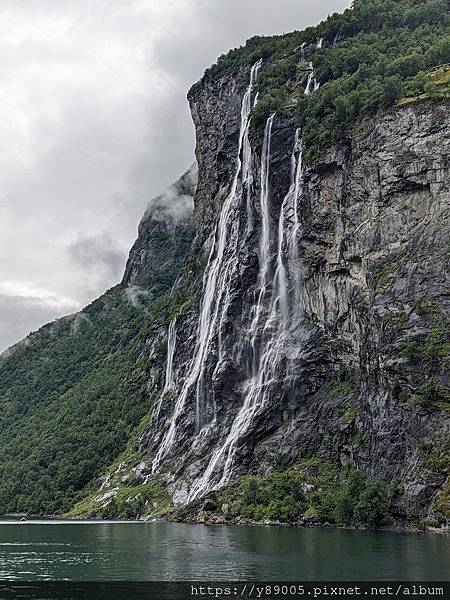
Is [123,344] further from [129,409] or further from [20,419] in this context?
[129,409]

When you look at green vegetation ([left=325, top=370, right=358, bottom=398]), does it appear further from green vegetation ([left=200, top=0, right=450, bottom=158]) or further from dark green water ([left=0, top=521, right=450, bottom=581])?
green vegetation ([left=200, top=0, right=450, bottom=158])

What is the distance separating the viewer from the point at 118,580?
3550 centimetres

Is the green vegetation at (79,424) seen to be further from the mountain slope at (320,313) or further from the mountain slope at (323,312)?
the mountain slope at (323,312)

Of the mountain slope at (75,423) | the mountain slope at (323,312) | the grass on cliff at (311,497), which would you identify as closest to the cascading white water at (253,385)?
the mountain slope at (323,312)

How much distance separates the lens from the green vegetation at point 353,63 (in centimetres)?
9031

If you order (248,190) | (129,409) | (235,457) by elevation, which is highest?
(248,190)

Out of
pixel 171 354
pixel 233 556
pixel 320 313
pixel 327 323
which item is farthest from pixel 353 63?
pixel 233 556

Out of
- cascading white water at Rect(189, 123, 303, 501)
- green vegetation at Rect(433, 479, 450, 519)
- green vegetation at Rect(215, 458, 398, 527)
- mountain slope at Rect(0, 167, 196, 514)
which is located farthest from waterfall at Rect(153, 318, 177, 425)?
green vegetation at Rect(433, 479, 450, 519)

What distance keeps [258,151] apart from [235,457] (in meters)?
45.0

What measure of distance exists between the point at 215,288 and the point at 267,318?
16611 millimetres

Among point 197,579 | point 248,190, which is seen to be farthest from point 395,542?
point 248,190

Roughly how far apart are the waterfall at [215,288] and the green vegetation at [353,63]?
31.0ft

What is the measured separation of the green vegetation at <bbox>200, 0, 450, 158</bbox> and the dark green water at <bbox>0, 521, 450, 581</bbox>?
166 ft

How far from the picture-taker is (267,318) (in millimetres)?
97125
